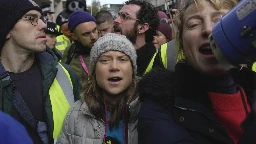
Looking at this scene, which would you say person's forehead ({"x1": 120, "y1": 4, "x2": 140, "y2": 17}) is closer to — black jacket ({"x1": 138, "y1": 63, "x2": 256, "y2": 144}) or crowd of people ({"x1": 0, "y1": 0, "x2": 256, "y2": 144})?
crowd of people ({"x1": 0, "y1": 0, "x2": 256, "y2": 144})

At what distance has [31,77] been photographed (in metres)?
2.54

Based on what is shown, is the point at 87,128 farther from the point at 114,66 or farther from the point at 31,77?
the point at 31,77

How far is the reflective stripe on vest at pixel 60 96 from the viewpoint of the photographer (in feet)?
7.98

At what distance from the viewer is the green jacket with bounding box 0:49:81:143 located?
2.36 meters

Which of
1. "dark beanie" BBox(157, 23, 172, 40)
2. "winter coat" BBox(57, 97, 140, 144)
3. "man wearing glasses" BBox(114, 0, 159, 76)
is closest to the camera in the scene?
"winter coat" BBox(57, 97, 140, 144)

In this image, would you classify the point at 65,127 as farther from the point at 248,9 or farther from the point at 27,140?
the point at 248,9

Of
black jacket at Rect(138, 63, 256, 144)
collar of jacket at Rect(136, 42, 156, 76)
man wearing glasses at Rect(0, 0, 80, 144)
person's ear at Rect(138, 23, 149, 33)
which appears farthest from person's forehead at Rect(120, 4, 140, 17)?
black jacket at Rect(138, 63, 256, 144)

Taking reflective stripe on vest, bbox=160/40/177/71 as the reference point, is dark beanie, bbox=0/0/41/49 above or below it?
above

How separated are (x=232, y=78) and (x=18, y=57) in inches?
63.2

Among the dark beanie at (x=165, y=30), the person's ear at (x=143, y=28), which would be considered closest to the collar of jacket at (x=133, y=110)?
the person's ear at (x=143, y=28)

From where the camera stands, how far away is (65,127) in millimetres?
2250

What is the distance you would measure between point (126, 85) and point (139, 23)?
4.64ft

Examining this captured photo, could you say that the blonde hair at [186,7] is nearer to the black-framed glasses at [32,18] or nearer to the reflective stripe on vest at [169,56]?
the reflective stripe on vest at [169,56]

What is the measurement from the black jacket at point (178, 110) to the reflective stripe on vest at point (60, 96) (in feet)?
3.40
